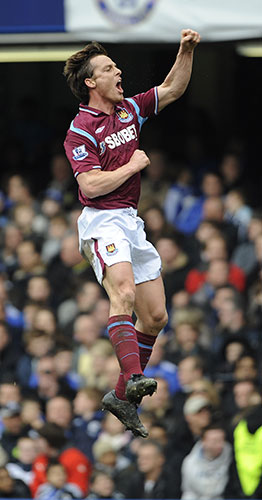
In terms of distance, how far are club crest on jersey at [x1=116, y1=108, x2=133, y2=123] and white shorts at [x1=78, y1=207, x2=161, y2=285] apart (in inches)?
20.4

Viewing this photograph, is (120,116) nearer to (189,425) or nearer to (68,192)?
(189,425)

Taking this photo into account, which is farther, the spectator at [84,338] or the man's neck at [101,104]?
the spectator at [84,338]

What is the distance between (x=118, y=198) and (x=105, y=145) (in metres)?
0.32

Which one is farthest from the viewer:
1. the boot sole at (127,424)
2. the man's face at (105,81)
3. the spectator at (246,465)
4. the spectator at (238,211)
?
the spectator at (238,211)

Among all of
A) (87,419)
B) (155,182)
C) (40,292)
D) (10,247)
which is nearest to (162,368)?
(87,419)

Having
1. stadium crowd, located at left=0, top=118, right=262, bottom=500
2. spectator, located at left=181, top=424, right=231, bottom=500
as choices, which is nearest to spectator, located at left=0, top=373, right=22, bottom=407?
stadium crowd, located at left=0, top=118, right=262, bottom=500

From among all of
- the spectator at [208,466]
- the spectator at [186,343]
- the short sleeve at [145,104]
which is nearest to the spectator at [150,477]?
the spectator at [208,466]

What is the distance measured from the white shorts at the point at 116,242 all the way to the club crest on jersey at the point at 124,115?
1.70 ft

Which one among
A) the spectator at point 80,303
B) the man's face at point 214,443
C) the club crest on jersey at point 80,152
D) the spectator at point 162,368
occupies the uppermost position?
the club crest on jersey at point 80,152

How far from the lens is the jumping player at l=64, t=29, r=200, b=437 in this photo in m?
7.13

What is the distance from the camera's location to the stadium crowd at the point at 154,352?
10820mm

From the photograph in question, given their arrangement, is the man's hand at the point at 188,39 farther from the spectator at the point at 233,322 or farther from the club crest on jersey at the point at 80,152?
the spectator at the point at 233,322

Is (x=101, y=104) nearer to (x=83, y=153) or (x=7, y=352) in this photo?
(x=83, y=153)

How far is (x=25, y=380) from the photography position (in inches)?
466
